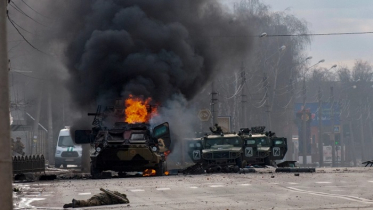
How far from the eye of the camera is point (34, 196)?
57.5 feet

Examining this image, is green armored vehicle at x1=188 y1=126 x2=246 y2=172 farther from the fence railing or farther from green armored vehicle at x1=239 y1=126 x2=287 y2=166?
the fence railing

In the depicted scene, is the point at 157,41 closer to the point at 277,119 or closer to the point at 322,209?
the point at 322,209

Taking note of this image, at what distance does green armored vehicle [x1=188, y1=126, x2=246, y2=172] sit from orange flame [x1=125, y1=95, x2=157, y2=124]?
144 inches

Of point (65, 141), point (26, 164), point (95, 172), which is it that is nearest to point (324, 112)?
→ point (65, 141)

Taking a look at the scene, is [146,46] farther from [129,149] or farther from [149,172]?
[129,149]

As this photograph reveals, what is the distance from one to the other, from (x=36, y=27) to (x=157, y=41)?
688 centimetres

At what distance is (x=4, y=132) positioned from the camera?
668cm

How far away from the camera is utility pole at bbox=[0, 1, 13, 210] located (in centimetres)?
Answer: 660

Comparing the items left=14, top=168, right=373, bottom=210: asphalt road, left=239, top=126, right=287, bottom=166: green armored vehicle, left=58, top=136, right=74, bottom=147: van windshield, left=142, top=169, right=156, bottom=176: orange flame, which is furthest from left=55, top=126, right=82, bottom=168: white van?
left=14, top=168, right=373, bottom=210: asphalt road

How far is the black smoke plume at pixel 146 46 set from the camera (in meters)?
32.8

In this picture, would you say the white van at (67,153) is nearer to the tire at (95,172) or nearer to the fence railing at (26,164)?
the fence railing at (26,164)

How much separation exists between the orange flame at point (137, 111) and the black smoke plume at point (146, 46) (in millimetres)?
999

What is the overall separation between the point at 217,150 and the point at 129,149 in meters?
8.37

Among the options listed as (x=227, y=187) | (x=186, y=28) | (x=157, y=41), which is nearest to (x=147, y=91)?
(x=157, y=41)
